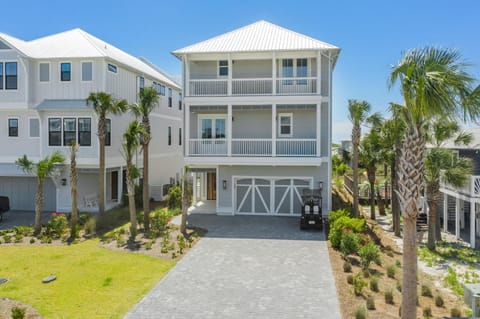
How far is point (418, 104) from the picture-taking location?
26.0ft

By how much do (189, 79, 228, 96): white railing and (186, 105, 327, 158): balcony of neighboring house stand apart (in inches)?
32.2

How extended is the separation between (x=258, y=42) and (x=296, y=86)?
11.2 ft

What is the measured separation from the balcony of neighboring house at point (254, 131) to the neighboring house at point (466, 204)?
7063mm

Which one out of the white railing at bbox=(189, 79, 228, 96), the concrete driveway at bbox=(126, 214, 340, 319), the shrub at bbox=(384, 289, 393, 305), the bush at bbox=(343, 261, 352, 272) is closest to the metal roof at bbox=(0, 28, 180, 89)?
the white railing at bbox=(189, 79, 228, 96)

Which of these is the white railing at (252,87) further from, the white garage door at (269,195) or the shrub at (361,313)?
the shrub at (361,313)

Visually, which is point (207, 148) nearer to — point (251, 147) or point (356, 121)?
point (251, 147)

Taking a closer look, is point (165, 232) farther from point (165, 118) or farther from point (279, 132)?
point (165, 118)

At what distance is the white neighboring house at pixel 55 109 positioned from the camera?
22.1m

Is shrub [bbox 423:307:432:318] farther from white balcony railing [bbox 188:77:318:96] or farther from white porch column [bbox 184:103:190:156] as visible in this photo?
white porch column [bbox 184:103:190:156]

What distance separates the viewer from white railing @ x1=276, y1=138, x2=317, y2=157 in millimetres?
20641

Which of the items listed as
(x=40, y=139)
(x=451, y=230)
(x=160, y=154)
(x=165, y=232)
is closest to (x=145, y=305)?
(x=165, y=232)

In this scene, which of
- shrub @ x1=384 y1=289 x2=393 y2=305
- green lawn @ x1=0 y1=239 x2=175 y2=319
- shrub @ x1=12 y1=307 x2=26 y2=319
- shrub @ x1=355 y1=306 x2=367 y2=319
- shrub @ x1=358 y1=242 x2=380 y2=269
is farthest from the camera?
shrub @ x1=358 y1=242 x2=380 y2=269

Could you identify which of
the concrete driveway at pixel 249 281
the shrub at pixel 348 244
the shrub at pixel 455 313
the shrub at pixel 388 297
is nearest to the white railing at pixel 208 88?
the concrete driveway at pixel 249 281

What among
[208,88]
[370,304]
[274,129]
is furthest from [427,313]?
[208,88]
